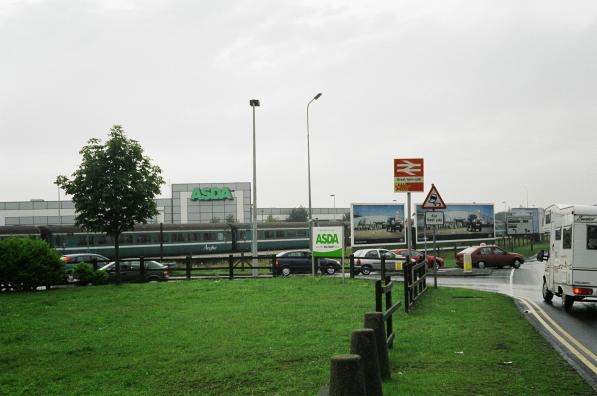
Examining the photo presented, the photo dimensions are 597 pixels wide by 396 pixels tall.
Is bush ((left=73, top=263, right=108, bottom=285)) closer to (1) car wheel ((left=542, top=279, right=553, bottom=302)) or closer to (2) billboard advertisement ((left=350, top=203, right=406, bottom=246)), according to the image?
(1) car wheel ((left=542, top=279, right=553, bottom=302))

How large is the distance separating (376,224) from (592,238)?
37.8m

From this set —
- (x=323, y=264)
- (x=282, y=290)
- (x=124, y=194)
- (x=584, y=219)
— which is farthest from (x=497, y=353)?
(x=323, y=264)

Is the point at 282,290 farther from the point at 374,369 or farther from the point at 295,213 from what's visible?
the point at 295,213

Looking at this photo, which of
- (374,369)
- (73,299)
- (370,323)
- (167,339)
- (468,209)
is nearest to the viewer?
(374,369)

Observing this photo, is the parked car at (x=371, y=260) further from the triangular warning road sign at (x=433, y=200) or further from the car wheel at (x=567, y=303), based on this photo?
the car wheel at (x=567, y=303)

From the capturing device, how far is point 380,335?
7363mm

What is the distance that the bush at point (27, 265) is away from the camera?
2103 centimetres

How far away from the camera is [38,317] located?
14656mm

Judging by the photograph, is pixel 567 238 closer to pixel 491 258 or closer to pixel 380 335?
pixel 380 335

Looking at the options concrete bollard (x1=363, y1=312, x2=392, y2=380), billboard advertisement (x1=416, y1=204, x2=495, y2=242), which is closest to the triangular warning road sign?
concrete bollard (x1=363, y1=312, x2=392, y2=380)

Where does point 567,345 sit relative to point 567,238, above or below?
below

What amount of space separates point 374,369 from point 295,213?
131637mm

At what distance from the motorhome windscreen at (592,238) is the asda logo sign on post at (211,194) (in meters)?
98.6

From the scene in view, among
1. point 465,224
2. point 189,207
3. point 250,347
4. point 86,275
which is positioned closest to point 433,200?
point 250,347
